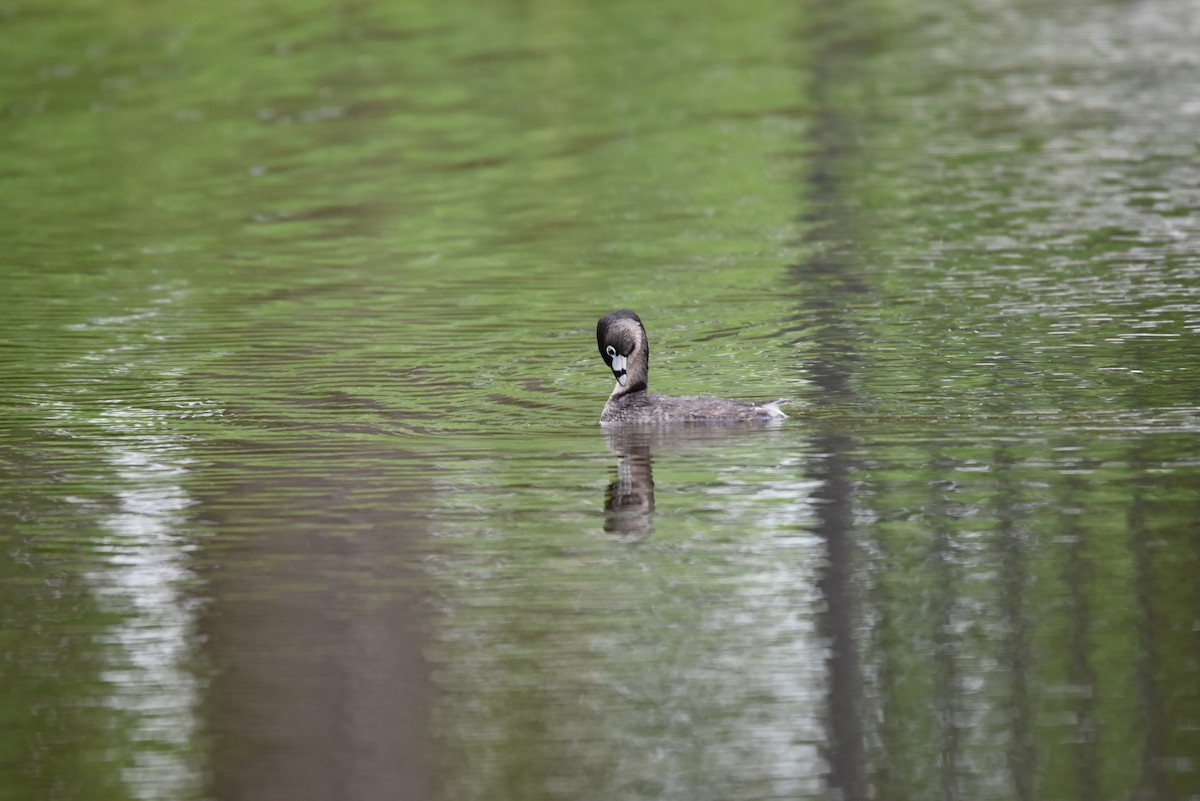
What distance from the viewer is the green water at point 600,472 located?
8.09m

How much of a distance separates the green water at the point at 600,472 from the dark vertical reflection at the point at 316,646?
0.03m

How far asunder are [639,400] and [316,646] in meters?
4.79

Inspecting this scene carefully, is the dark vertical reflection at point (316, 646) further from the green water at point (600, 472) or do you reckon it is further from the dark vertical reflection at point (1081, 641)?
the dark vertical reflection at point (1081, 641)

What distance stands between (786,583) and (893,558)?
0.65 m

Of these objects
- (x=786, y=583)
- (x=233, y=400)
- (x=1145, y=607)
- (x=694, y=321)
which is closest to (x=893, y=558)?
(x=786, y=583)

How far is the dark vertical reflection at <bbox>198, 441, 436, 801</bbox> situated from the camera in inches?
311

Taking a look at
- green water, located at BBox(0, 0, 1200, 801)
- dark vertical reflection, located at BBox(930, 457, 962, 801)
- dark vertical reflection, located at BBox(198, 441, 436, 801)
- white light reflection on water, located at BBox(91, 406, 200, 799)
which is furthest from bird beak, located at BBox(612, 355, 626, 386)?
dark vertical reflection, located at BBox(930, 457, 962, 801)

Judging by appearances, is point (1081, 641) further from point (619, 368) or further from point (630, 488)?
point (619, 368)

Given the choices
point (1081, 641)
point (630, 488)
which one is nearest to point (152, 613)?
point (630, 488)

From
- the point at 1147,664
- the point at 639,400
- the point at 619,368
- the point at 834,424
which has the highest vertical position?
the point at 619,368

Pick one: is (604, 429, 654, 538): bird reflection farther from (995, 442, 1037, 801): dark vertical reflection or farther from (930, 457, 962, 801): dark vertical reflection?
(995, 442, 1037, 801): dark vertical reflection

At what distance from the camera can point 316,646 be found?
30.0ft

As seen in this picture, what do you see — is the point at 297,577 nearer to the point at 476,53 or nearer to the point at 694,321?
the point at 694,321

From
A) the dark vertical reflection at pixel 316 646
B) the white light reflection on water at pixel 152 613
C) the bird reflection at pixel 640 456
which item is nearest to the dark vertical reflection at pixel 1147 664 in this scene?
the bird reflection at pixel 640 456
